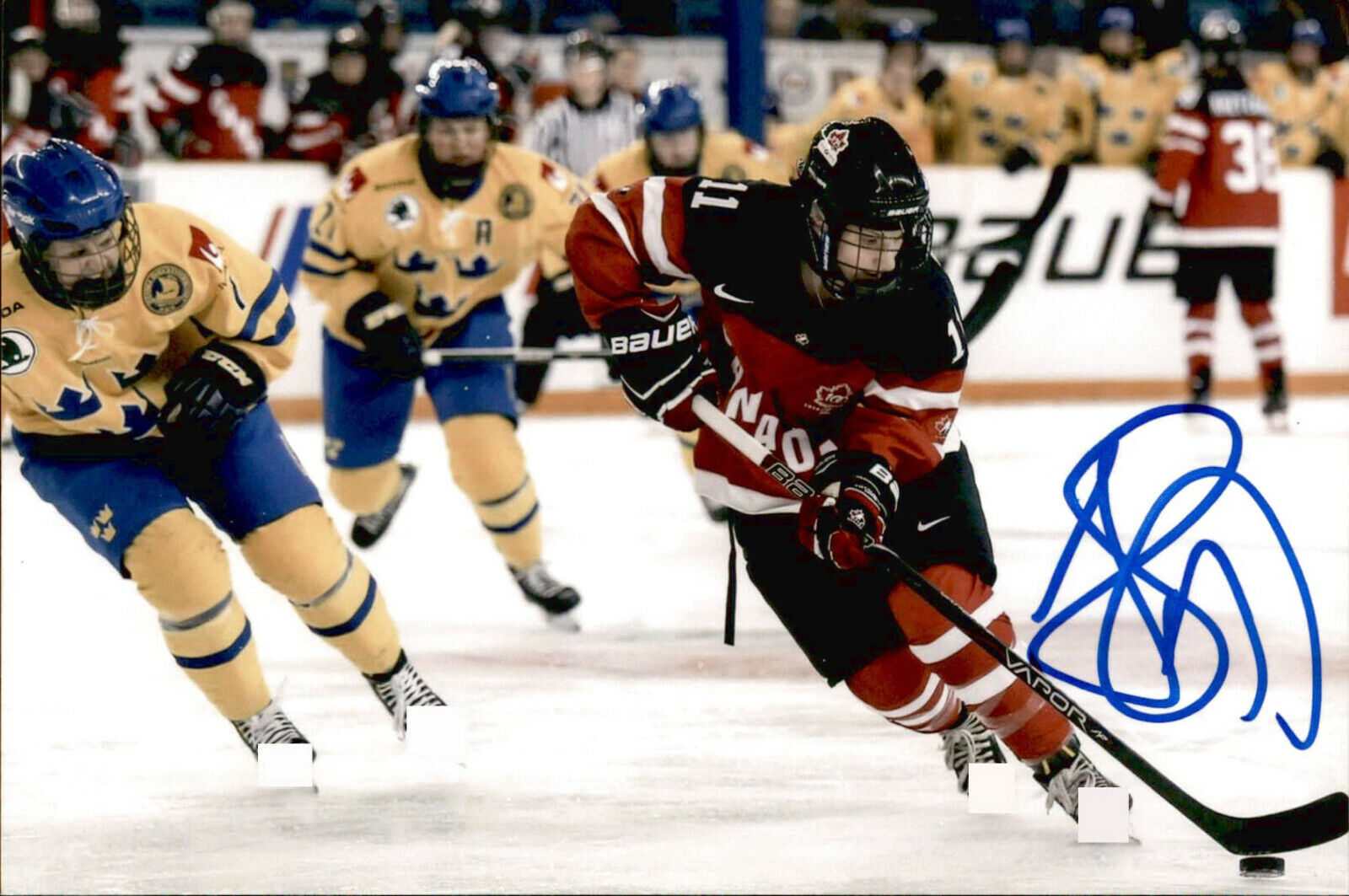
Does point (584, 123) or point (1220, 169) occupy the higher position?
point (584, 123)

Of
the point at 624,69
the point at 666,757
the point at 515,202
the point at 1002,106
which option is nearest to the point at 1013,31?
the point at 1002,106

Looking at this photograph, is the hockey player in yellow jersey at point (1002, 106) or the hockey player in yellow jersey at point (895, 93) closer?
the hockey player in yellow jersey at point (895, 93)

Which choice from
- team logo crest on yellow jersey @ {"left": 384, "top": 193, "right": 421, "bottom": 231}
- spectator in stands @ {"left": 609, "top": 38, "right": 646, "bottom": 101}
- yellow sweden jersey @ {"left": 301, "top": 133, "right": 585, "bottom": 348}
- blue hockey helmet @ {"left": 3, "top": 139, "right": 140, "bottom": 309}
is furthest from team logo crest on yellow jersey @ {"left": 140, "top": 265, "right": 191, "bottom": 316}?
spectator in stands @ {"left": 609, "top": 38, "right": 646, "bottom": 101}

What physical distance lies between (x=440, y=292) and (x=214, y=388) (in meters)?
0.95

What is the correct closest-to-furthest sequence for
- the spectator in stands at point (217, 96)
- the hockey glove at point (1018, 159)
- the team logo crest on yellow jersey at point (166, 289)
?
1. the team logo crest on yellow jersey at point (166, 289)
2. the spectator in stands at point (217, 96)
3. the hockey glove at point (1018, 159)

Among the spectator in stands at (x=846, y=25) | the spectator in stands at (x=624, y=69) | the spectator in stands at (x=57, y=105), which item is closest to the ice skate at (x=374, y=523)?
the spectator in stands at (x=57, y=105)

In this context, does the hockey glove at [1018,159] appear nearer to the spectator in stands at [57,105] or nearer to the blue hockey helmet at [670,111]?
the blue hockey helmet at [670,111]

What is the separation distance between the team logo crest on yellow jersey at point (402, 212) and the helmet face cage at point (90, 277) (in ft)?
2.34

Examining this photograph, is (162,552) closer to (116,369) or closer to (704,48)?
(116,369)

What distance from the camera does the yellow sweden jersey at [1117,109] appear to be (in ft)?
23.6

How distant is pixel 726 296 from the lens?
2.22 metres

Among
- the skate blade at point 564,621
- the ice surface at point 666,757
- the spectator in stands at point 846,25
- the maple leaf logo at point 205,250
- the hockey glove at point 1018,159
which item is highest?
the maple leaf logo at point 205,250

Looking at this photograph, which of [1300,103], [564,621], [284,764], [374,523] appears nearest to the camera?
A: [284,764]

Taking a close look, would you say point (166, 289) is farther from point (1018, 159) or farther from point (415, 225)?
point (1018, 159)
